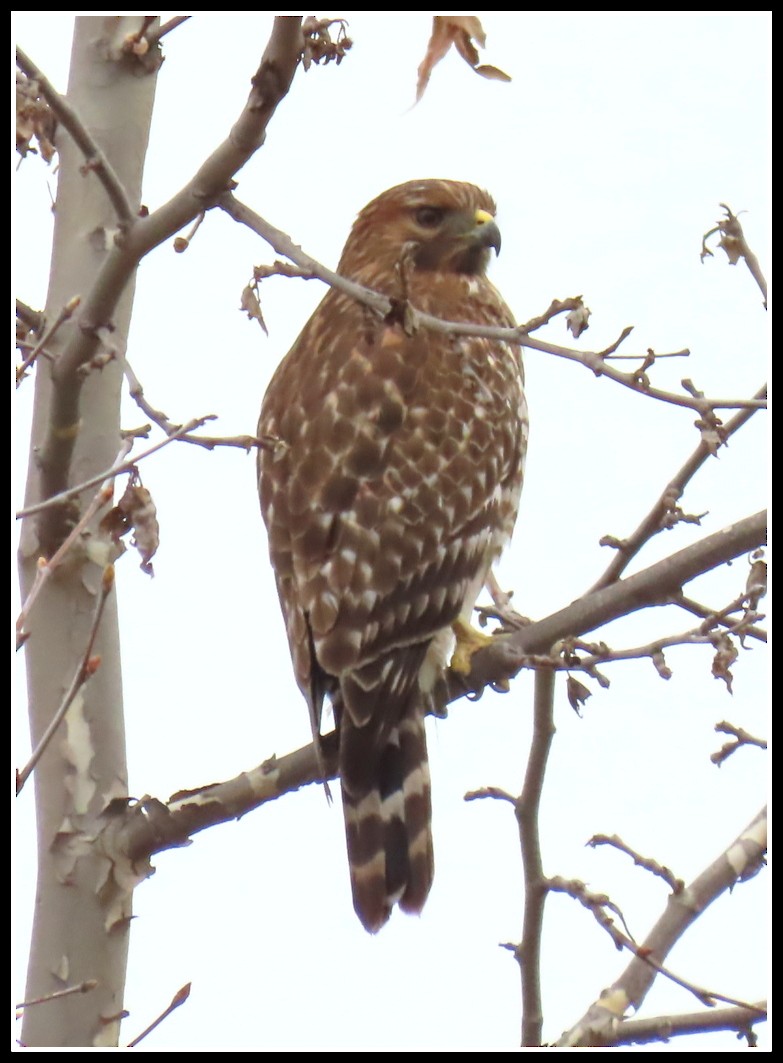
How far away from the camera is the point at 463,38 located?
2.00 metres

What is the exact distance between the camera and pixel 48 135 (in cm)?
317

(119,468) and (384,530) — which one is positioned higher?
(384,530)

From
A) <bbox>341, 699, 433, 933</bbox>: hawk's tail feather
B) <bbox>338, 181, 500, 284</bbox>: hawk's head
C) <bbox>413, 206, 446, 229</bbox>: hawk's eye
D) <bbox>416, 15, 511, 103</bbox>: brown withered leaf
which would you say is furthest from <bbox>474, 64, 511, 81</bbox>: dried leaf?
<bbox>413, 206, 446, 229</bbox>: hawk's eye

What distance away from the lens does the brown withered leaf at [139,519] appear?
2711mm

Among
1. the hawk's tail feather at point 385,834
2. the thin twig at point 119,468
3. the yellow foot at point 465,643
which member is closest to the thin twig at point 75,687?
the thin twig at point 119,468

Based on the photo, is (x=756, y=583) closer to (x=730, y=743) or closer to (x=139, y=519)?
(x=730, y=743)

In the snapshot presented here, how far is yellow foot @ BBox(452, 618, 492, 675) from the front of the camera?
3.64 m

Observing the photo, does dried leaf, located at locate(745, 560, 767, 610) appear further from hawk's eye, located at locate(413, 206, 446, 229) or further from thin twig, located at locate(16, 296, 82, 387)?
hawk's eye, located at locate(413, 206, 446, 229)

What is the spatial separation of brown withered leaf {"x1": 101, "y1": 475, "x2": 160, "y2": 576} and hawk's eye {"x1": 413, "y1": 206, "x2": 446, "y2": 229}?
2076 mm

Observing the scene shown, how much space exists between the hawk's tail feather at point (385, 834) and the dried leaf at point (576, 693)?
2.07 ft

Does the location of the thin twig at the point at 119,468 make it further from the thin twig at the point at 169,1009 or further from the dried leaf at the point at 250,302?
the thin twig at the point at 169,1009

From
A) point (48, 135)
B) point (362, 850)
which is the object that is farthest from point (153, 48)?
point (362, 850)

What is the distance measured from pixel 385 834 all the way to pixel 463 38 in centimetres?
192

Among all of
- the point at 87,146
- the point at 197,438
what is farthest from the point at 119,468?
the point at 87,146
